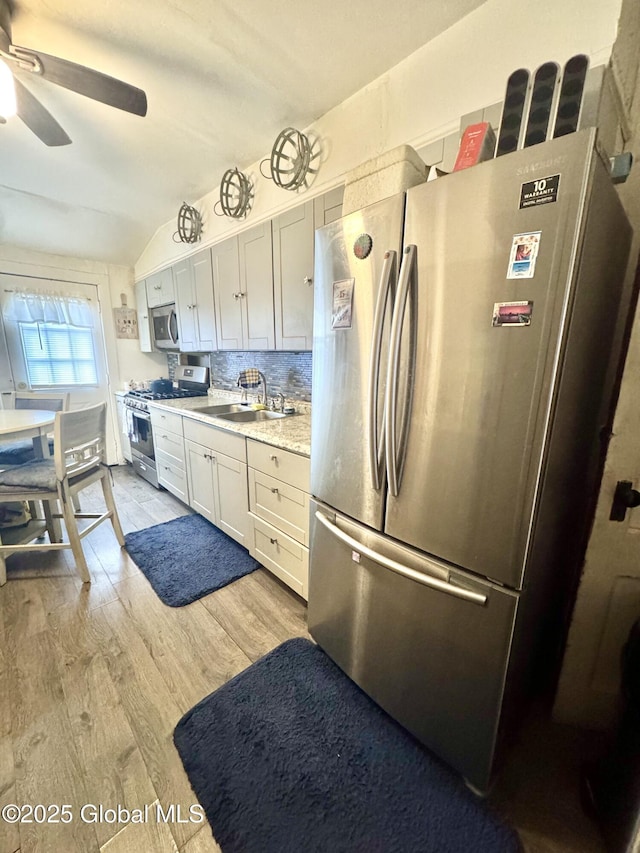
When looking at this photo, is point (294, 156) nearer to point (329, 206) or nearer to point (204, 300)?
point (329, 206)

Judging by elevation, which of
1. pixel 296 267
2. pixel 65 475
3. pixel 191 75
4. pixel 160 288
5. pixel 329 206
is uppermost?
pixel 191 75

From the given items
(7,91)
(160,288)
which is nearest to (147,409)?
(160,288)

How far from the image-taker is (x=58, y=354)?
371 cm

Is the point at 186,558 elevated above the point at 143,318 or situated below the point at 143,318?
below

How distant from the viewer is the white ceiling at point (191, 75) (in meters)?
1.36

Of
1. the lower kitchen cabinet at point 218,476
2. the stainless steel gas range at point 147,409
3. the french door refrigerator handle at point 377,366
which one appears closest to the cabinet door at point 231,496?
the lower kitchen cabinet at point 218,476

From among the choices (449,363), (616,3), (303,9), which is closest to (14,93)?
(303,9)

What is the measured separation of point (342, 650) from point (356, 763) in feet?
1.10

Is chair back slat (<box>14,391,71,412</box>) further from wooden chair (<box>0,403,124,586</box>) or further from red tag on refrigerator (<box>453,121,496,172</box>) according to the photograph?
red tag on refrigerator (<box>453,121,496,172</box>)

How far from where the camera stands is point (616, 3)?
102 centimetres

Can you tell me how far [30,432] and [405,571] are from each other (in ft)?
7.74

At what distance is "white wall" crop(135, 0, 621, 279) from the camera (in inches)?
43.0

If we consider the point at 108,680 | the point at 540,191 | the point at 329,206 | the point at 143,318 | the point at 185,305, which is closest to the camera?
the point at 540,191

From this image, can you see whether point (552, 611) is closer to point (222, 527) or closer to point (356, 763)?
point (356, 763)
